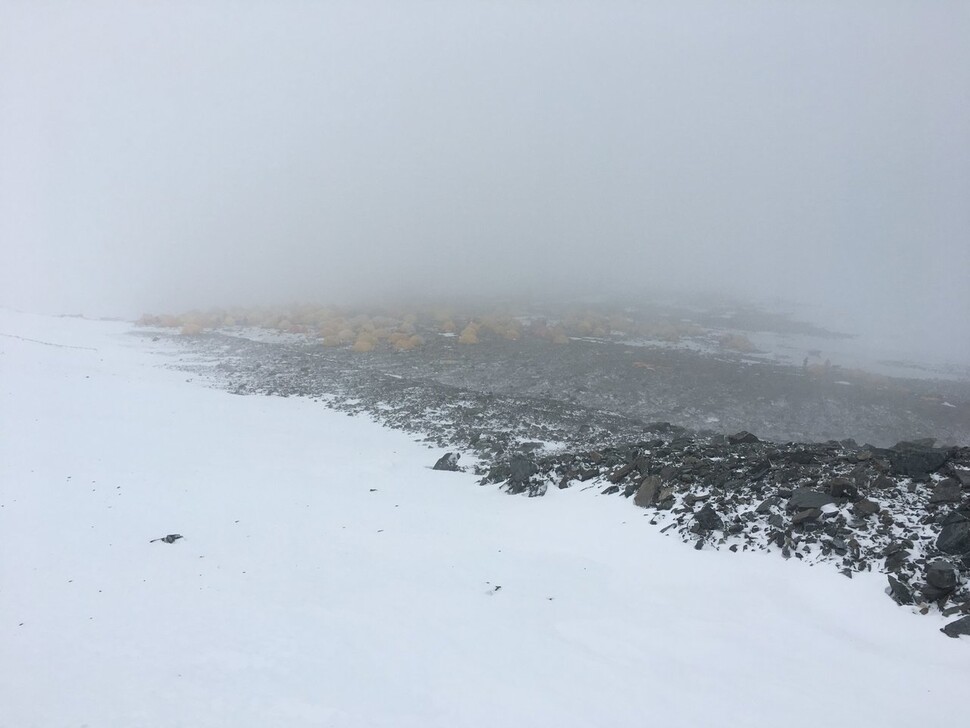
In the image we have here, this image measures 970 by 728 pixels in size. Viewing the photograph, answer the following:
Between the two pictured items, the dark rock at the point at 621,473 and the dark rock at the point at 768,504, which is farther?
the dark rock at the point at 621,473

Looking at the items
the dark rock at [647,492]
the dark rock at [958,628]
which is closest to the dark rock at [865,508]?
the dark rock at [958,628]

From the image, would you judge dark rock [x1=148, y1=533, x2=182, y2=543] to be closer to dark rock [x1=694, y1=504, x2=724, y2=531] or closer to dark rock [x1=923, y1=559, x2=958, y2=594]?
dark rock [x1=694, y1=504, x2=724, y2=531]

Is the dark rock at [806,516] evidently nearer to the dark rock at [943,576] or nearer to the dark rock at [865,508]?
the dark rock at [865,508]

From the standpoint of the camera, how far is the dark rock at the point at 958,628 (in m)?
6.18

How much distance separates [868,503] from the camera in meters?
8.48

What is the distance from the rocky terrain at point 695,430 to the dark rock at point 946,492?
2 cm

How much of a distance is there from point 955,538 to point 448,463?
1053 centimetres

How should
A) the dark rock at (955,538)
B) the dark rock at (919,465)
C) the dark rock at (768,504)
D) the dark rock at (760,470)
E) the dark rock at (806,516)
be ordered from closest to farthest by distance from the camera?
the dark rock at (955,538) → the dark rock at (806,516) → the dark rock at (768,504) → the dark rock at (919,465) → the dark rock at (760,470)

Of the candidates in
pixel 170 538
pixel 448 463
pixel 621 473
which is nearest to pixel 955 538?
pixel 621 473

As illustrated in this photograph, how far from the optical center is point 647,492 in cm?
1066

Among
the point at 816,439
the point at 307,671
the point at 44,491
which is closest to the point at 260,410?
the point at 44,491

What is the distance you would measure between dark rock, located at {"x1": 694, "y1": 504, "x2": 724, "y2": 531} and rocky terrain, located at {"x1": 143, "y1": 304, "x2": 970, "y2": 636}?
0.07 feet

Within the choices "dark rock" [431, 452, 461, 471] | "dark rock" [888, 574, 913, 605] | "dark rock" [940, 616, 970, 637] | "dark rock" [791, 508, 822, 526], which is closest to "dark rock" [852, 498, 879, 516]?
"dark rock" [791, 508, 822, 526]

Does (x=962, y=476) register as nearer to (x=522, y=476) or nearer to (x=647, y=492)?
(x=647, y=492)
